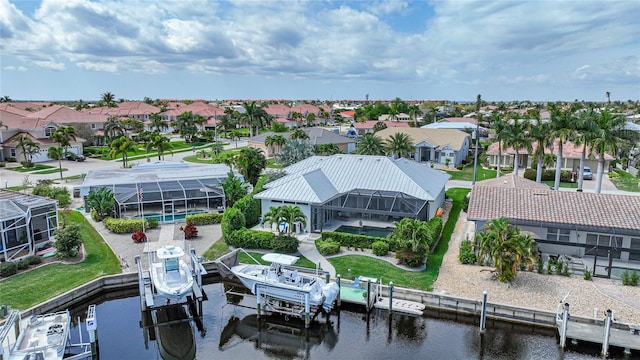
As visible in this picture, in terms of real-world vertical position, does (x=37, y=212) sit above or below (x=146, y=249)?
above

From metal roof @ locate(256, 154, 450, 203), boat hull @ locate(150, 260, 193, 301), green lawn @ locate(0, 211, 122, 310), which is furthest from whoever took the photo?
metal roof @ locate(256, 154, 450, 203)

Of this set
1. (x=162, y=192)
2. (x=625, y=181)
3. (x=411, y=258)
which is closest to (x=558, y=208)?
(x=411, y=258)

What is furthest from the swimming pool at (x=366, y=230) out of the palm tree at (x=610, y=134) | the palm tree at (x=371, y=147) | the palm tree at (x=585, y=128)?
the palm tree at (x=371, y=147)

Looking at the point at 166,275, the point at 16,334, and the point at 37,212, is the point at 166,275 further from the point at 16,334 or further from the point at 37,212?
the point at 37,212

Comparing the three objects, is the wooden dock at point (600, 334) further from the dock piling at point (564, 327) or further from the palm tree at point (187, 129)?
the palm tree at point (187, 129)

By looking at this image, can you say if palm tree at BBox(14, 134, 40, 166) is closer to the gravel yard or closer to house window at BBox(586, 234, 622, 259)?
the gravel yard

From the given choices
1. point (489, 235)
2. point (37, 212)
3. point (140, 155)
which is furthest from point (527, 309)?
point (140, 155)

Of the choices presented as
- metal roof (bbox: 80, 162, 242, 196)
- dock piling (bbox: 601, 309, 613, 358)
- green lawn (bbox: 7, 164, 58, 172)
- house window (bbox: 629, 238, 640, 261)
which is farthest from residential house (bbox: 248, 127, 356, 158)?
dock piling (bbox: 601, 309, 613, 358)
